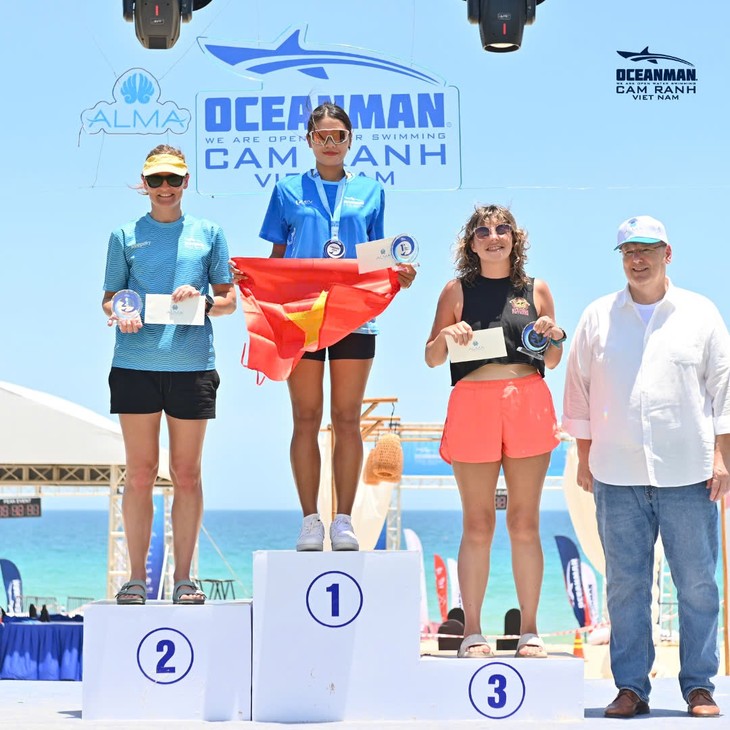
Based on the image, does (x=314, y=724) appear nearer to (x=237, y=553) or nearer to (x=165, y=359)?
(x=165, y=359)

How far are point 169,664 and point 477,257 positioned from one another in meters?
1.61

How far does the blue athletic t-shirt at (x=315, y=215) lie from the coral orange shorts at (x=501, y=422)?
421mm

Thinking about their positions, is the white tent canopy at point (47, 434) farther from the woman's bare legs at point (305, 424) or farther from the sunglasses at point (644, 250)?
the sunglasses at point (644, 250)

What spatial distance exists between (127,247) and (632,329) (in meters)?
1.64

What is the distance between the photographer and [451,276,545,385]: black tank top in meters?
3.63

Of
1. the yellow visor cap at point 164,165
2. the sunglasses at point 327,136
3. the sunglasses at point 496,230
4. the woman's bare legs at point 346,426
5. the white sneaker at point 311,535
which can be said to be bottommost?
the white sneaker at point 311,535

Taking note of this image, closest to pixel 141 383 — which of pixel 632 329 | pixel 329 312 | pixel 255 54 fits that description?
pixel 329 312

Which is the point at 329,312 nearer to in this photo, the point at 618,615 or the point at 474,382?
the point at 474,382

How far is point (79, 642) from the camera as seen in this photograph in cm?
830

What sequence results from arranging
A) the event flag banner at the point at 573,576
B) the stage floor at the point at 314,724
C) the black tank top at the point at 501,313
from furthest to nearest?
the event flag banner at the point at 573,576, the black tank top at the point at 501,313, the stage floor at the point at 314,724

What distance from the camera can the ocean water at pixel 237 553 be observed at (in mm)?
33594

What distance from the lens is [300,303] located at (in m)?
3.76

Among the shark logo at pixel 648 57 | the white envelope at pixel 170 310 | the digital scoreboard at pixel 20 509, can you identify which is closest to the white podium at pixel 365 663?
the white envelope at pixel 170 310

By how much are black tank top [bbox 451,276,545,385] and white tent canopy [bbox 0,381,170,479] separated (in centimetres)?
618
